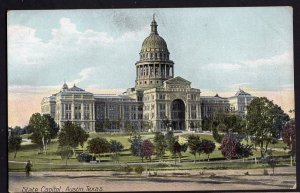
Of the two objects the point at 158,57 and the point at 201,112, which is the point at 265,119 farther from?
the point at 158,57

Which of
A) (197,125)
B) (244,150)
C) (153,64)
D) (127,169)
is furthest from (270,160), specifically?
(153,64)

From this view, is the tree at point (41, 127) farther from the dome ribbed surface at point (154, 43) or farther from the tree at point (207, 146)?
the tree at point (207, 146)

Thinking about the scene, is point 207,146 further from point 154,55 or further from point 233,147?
point 154,55

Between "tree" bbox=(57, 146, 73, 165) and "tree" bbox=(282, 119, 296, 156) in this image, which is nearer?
"tree" bbox=(282, 119, 296, 156)

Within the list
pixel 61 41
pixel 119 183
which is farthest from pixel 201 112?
pixel 61 41

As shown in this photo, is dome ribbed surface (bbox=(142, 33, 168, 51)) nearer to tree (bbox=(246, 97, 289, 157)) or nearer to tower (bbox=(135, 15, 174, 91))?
tower (bbox=(135, 15, 174, 91))

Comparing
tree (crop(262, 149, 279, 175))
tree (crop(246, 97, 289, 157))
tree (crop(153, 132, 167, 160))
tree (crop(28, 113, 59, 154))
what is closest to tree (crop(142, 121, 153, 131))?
tree (crop(153, 132, 167, 160))
